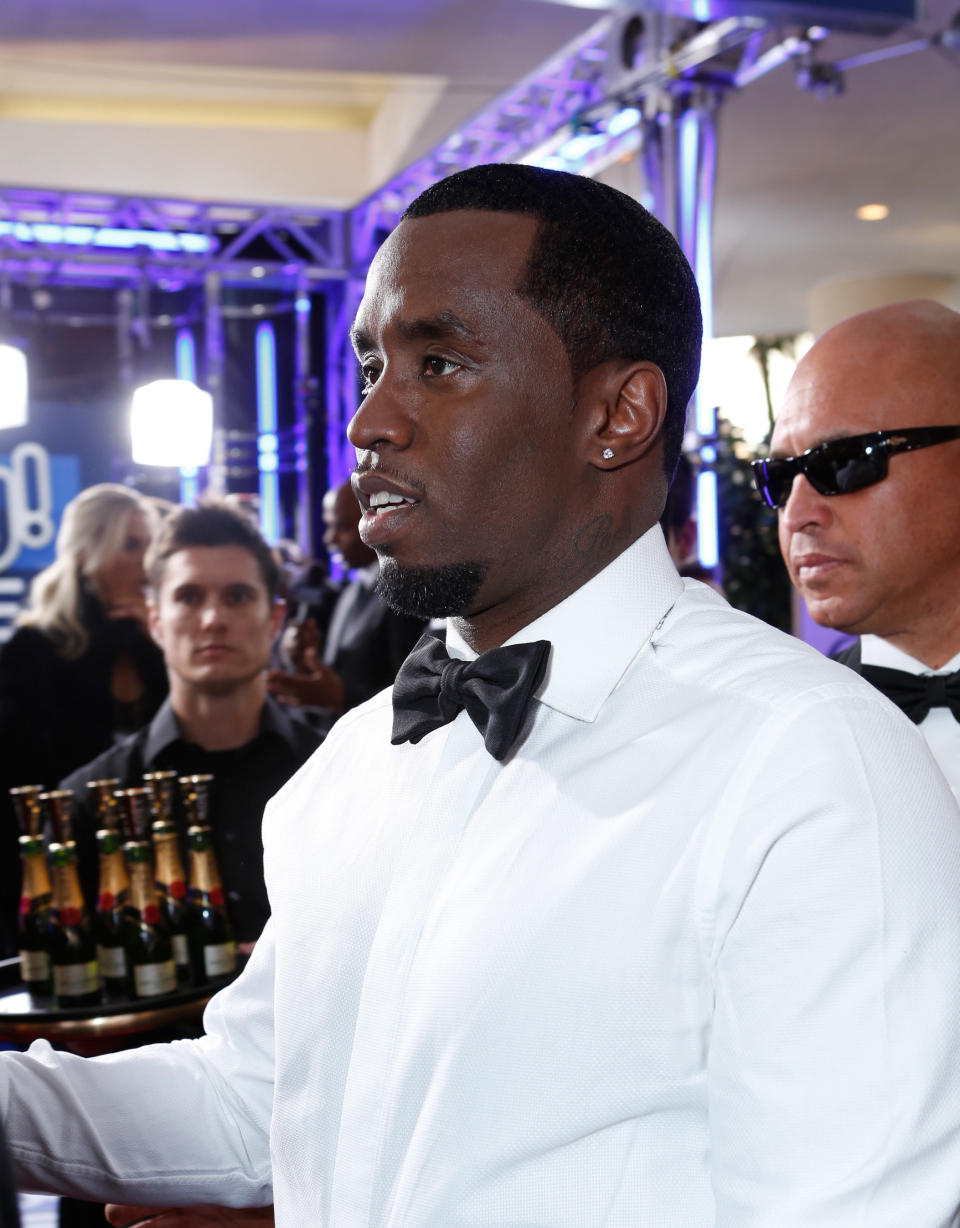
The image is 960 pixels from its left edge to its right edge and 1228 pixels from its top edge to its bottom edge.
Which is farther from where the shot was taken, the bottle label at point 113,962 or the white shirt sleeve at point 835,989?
the bottle label at point 113,962

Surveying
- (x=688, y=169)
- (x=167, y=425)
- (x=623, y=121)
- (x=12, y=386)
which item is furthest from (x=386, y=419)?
(x=167, y=425)

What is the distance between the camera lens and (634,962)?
0.96 meters

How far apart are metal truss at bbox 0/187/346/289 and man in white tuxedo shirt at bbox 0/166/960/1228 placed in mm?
8198

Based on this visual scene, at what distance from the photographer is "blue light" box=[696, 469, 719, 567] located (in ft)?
19.0

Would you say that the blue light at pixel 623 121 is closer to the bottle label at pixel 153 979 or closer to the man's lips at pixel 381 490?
the bottle label at pixel 153 979

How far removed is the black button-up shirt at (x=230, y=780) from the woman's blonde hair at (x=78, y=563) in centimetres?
93

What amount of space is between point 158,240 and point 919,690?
8.54 metres

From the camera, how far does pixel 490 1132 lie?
39.0 inches

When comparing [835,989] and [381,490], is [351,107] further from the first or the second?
[835,989]

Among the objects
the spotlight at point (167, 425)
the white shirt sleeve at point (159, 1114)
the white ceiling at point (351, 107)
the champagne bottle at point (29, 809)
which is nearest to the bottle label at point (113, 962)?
the champagne bottle at point (29, 809)

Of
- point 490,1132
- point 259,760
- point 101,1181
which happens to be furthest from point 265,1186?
point 259,760

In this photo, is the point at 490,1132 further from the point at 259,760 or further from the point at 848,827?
the point at 259,760

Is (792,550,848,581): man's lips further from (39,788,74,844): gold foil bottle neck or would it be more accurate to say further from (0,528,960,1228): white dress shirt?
(39,788,74,844): gold foil bottle neck

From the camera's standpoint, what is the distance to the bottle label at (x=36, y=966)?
9.12 ft
